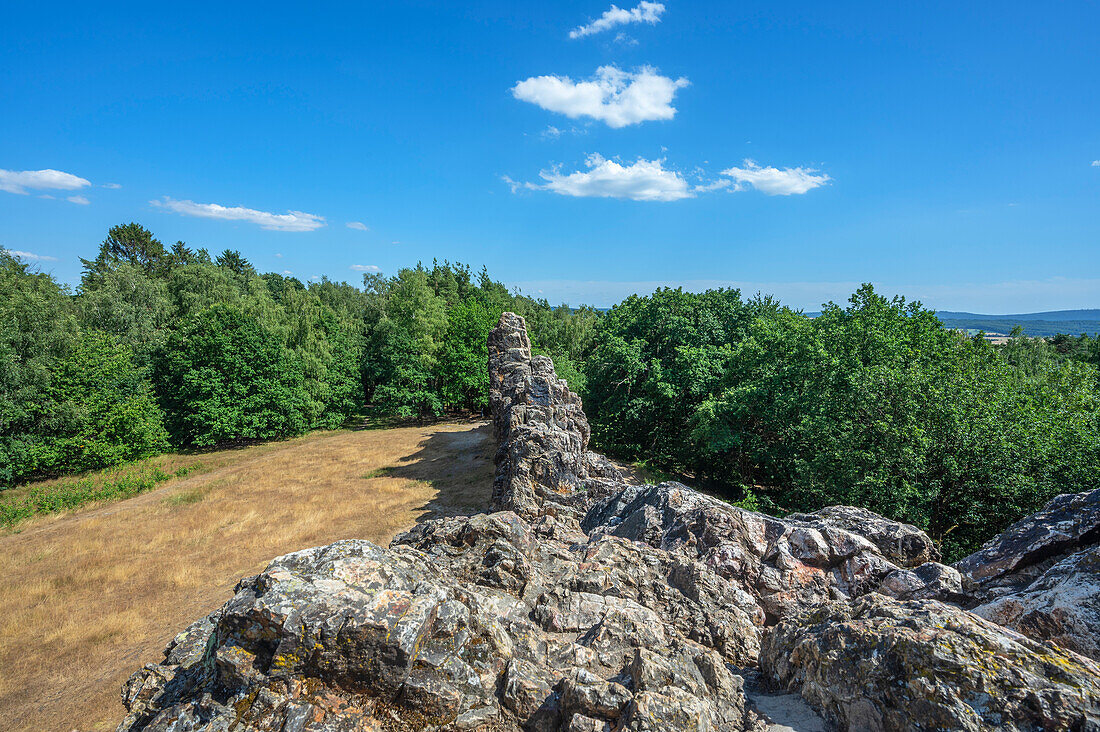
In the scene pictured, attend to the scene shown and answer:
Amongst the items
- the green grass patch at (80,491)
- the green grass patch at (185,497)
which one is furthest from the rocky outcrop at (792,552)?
the green grass patch at (80,491)

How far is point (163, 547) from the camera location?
872 inches

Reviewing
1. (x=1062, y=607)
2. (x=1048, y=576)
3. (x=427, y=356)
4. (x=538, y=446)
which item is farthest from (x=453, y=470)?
(x=1062, y=607)

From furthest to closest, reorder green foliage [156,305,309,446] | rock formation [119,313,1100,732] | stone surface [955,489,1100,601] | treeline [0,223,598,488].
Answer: green foliage [156,305,309,446] → treeline [0,223,598,488] → stone surface [955,489,1100,601] → rock formation [119,313,1100,732]

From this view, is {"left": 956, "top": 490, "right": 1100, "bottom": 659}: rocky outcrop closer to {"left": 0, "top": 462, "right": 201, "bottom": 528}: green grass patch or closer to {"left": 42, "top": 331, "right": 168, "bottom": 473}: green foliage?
{"left": 0, "top": 462, "right": 201, "bottom": 528}: green grass patch

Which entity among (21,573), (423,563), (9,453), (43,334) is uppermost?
(43,334)

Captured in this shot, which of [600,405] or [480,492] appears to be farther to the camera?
[600,405]

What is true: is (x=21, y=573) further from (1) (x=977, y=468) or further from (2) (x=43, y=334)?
(1) (x=977, y=468)

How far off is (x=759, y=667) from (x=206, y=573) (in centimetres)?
2217

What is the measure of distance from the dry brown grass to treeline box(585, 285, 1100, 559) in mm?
14747


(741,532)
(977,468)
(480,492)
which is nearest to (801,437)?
(977,468)

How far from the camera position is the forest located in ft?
55.8

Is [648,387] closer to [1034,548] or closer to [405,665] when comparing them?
[1034,548]

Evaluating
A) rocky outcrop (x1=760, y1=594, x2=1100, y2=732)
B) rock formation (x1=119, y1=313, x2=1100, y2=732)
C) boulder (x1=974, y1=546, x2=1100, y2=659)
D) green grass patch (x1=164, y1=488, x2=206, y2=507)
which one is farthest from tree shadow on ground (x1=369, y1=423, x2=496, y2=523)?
boulder (x1=974, y1=546, x2=1100, y2=659)

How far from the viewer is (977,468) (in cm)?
1616
